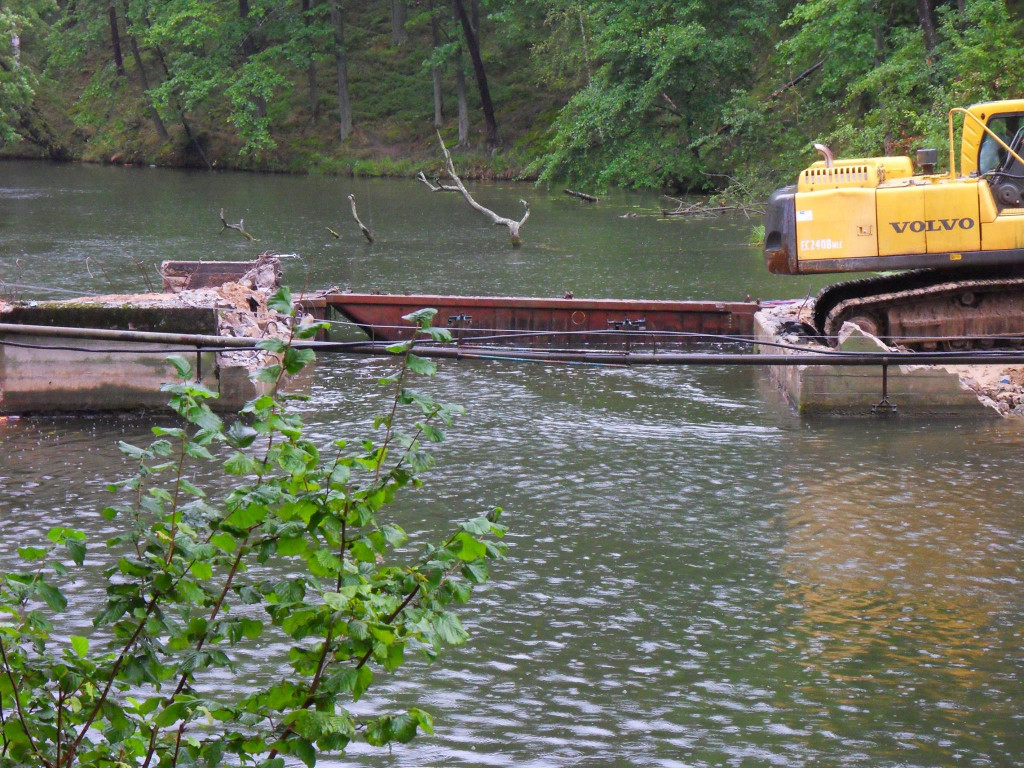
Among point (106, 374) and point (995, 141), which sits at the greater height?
point (995, 141)

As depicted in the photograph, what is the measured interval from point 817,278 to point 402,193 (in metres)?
23.1

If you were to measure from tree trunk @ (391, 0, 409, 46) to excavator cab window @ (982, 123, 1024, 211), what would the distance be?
48.9 m

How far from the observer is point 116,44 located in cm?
6353

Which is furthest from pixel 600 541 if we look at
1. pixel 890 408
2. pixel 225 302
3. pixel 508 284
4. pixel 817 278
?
pixel 817 278

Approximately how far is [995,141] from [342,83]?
145ft

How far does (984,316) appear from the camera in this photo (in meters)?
15.5

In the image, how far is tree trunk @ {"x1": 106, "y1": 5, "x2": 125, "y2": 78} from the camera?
6259 cm

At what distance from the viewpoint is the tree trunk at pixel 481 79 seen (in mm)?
52062

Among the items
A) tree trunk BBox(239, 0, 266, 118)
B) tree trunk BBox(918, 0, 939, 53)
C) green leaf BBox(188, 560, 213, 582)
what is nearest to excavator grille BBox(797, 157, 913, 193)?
green leaf BBox(188, 560, 213, 582)

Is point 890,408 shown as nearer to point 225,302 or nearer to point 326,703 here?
point 225,302

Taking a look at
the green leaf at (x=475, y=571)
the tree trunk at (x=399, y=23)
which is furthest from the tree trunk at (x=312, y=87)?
the green leaf at (x=475, y=571)

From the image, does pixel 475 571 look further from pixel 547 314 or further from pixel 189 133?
pixel 189 133

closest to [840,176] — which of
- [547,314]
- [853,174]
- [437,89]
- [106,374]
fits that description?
[853,174]

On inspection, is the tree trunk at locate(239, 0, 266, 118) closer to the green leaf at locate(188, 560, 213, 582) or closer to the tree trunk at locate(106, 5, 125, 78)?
the tree trunk at locate(106, 5, 125, 78)
